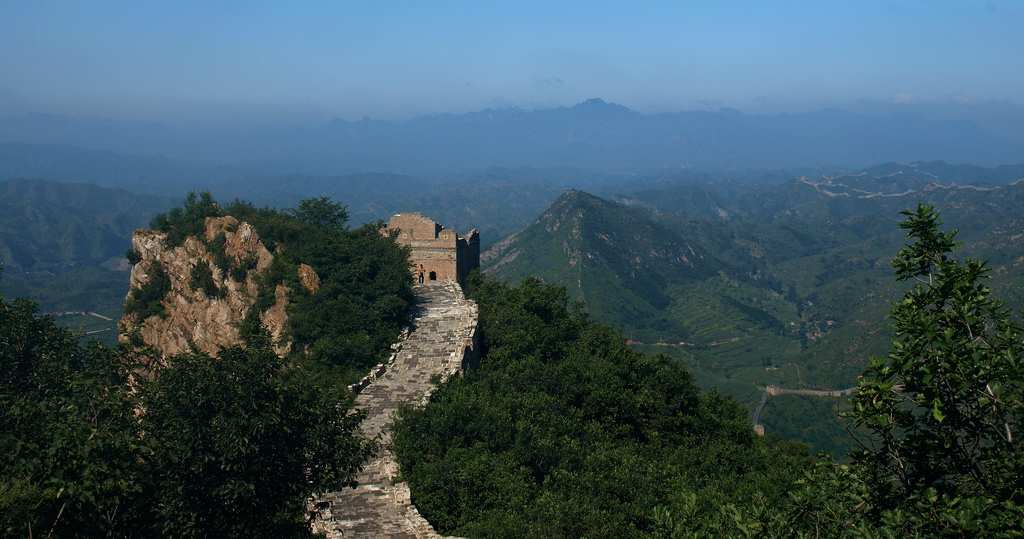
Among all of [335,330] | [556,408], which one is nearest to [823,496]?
[556,408]

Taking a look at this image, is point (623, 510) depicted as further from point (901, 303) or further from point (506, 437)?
point (901, 303)

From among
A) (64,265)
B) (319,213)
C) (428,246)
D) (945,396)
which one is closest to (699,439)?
(945,396)

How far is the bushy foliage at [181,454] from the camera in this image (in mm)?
9859

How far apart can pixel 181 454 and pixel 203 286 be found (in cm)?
2161

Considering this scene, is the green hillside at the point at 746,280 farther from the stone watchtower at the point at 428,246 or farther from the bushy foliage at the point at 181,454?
the bushy foliage at the point at 181,454

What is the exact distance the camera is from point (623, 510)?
608 inches

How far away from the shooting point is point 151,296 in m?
32.4

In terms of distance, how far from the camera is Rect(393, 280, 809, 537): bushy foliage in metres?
14.6

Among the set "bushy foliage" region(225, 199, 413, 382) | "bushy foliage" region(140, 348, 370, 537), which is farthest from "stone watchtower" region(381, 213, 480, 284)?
"bushy foliage" region(140, 348, 370, 537)

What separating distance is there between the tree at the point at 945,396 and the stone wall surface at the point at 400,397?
26.8 ft

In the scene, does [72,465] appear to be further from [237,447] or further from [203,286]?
[203,286]

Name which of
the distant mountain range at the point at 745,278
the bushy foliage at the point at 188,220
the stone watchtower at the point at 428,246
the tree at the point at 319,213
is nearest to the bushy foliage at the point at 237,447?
the bushy foliage at the point at 188,220

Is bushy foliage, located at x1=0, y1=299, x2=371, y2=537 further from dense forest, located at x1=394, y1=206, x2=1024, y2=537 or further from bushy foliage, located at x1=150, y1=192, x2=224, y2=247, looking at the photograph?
bushy foliage, located at x1=150, y1=192, x2=224, y2=247

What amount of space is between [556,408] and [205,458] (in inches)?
441
